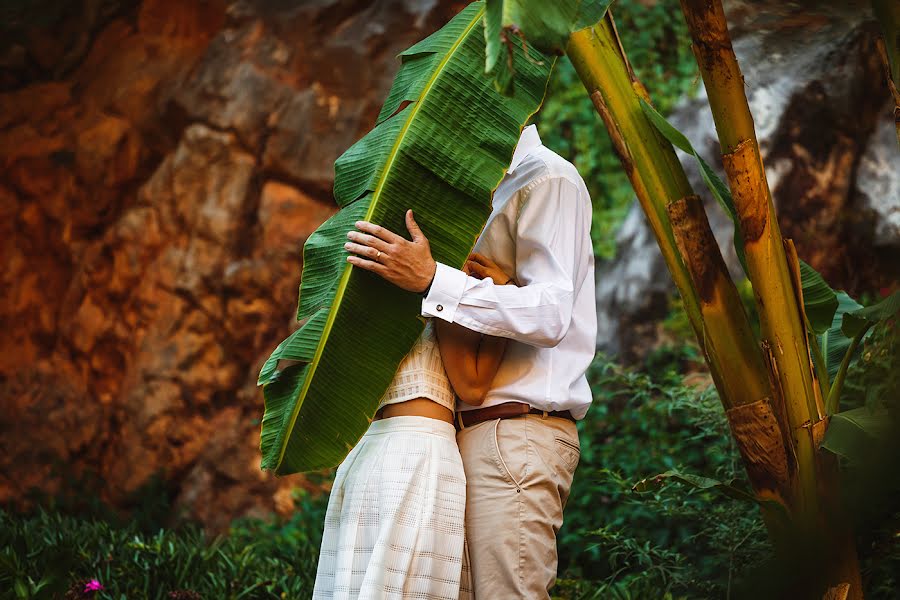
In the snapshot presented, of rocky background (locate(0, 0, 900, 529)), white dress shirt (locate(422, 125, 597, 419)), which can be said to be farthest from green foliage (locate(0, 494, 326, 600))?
white dress shirt (locate(422, 125, 597, 419))

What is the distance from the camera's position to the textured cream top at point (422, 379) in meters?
2.19

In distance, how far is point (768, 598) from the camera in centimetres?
40

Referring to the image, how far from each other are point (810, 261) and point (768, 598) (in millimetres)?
4847

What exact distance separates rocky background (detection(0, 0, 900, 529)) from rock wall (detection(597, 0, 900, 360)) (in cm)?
35

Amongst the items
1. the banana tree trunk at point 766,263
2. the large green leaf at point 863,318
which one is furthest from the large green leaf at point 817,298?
the banana tree trunk at point 766,263

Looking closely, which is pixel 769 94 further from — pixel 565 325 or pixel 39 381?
pixel 39 381

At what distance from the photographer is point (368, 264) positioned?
6.72ft

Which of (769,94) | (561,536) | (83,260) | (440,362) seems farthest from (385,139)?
(83,260)

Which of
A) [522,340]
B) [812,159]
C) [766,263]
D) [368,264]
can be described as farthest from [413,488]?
[812,159]

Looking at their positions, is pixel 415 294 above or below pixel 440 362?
above

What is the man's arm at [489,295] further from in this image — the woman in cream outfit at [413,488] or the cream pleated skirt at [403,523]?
the cream pleated skirt at [403,523]

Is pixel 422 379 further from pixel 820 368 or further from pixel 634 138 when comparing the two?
pixel 820 368

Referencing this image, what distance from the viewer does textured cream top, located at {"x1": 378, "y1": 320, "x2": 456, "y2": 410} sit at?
219cm

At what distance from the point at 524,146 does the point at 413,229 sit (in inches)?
17.9
